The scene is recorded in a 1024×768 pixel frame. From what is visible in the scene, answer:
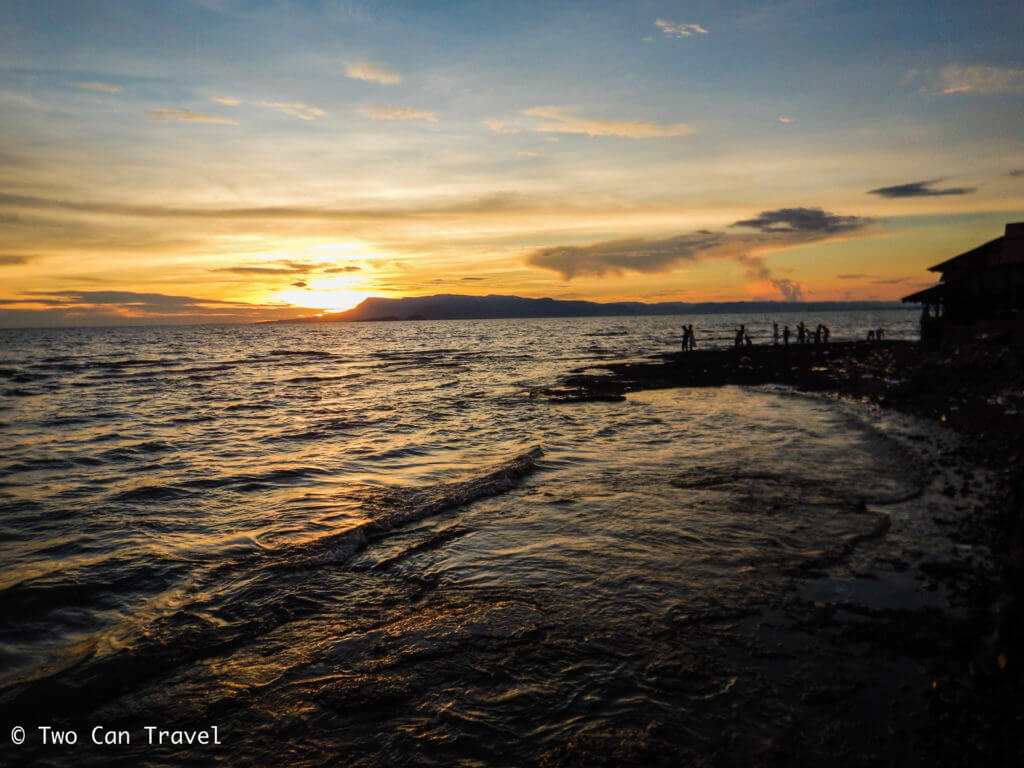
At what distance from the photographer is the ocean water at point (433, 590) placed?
16.0 feet

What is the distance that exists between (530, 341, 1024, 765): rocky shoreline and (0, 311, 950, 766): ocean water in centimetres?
40

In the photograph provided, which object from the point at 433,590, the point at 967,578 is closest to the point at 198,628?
the point at 433,590

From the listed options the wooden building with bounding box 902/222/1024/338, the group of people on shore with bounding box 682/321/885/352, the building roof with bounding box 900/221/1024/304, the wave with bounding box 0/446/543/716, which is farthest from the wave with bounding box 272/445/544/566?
the group of people on shore with bounding box 682/321/885/352

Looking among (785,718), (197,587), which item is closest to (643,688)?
(785,718)

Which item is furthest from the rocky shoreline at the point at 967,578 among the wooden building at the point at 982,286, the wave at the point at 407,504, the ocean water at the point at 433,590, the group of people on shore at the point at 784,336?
the group of people on shore at the point at 784,336

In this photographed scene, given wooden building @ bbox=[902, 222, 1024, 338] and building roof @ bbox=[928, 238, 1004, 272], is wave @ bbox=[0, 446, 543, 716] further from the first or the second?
building roof @ bbox=[928, 238, 1004, 272]

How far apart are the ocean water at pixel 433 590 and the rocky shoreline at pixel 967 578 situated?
1.31 ft

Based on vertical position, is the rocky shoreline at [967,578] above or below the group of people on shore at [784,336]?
below

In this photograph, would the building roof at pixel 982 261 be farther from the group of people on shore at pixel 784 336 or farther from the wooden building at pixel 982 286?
the group of people on shore at pixel 784 336

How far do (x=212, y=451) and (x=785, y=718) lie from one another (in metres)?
17.5

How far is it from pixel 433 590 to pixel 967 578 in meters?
7.01

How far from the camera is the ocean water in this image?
4891mm

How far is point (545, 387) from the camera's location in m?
33.6

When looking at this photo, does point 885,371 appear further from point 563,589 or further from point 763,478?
point 563,589
